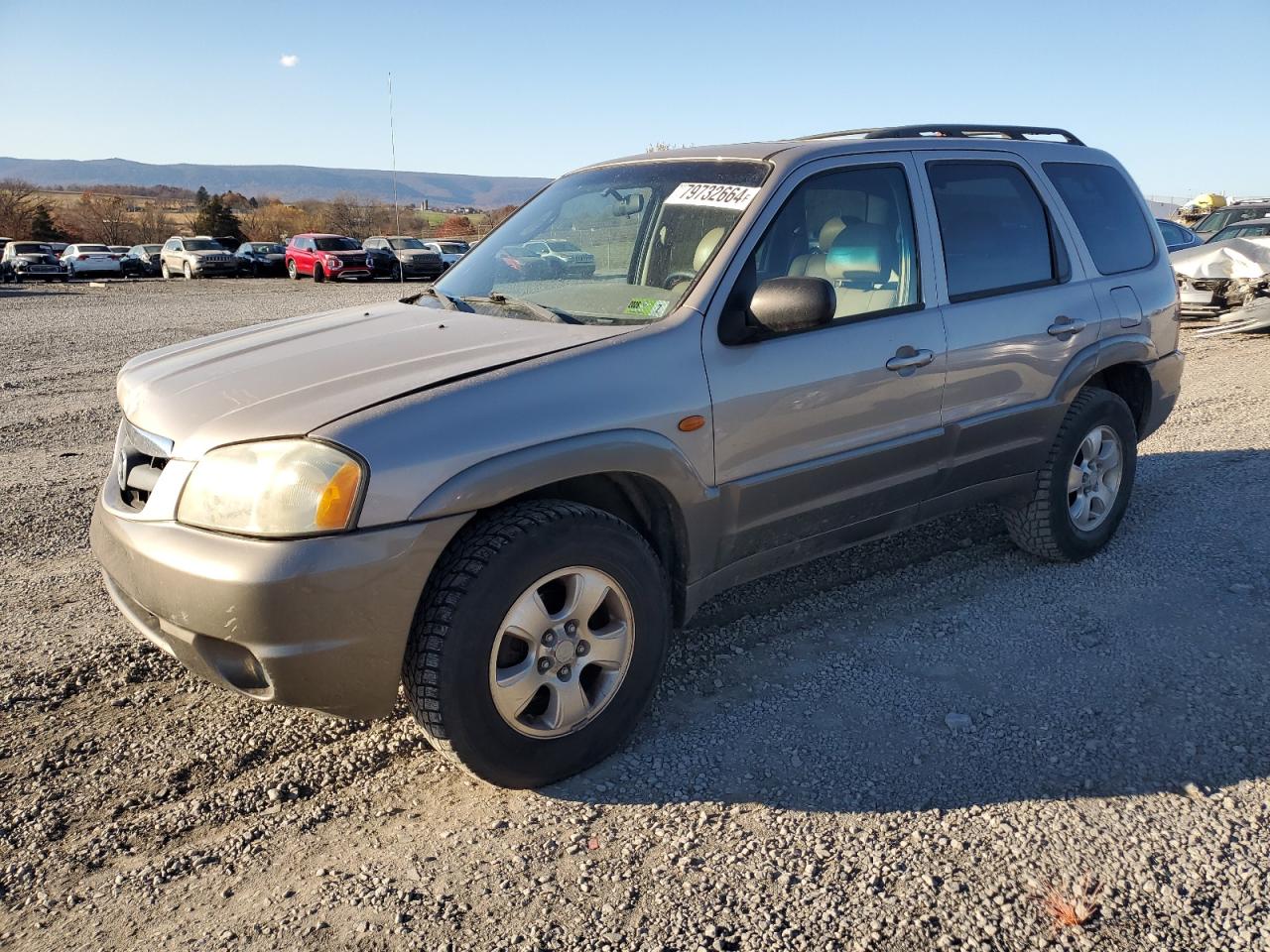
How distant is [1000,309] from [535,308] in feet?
6.41

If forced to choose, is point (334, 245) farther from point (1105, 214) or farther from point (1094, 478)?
point (1094, 478)

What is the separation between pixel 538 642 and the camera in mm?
2812

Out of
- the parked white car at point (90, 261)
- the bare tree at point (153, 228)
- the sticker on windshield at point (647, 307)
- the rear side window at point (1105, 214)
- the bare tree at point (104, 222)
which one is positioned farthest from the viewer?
the bare tree at point (153, 228)

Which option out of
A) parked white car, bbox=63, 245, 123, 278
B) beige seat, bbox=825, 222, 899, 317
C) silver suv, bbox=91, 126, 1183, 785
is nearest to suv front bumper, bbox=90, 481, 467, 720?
silver suv, bbox=91, 126, 1183, 785

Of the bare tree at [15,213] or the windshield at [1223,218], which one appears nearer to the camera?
the windshield at [1223,218]

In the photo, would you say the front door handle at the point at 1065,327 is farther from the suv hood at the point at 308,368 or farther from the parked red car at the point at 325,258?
the parked red car at the point at 325,258

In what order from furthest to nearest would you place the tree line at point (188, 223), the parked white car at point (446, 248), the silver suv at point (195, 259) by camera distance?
the tree line at point (188, 223), the silver suv at point (195, 259), the parked white car at point (446, 248)

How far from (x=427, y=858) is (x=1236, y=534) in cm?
440

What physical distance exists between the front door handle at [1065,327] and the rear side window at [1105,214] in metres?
0.41

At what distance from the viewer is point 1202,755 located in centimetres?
310

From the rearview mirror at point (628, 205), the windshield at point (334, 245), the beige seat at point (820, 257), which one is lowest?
the windshield at point (334, 245)

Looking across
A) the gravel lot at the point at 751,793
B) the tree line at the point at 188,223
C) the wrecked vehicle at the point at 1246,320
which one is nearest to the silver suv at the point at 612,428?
the gravel lot at the point at 751,793

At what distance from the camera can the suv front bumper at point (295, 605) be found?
8.09 feet

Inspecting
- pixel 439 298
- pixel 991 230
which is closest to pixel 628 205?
pixel 439 298
